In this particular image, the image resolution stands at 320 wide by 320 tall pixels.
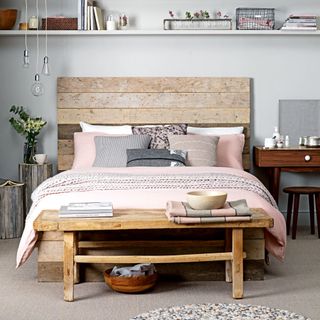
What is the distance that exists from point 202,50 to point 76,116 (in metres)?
1.28

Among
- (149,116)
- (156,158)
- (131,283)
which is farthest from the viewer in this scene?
(149,116)

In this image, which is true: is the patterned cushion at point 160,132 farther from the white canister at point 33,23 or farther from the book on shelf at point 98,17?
the white canister at point 33,23

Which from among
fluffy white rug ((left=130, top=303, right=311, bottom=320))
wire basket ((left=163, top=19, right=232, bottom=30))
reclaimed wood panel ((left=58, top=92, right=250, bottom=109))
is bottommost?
fluffy white rug ((left=130, top=303, right=311, bottom=320))

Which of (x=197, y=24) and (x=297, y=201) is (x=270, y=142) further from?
(x=197, y=24)

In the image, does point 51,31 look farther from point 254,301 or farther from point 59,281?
point 254,301

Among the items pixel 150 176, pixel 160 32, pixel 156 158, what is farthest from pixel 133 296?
pixel 160 32

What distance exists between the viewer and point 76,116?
698cm

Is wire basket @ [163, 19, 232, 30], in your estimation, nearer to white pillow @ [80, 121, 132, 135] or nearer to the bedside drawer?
white pillow @ [80, 121, 132, 135]

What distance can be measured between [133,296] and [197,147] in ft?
6.83

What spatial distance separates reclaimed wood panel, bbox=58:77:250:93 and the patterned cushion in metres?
0.41

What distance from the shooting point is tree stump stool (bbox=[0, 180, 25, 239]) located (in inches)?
248

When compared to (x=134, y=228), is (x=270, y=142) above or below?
above

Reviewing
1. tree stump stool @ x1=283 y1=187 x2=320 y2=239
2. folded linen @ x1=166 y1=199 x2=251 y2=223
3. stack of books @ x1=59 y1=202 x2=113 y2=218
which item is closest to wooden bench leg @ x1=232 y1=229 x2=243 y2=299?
folded linen @ x1=166 y1=199 x2=251 y2=223

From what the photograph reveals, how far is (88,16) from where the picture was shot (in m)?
6.80
